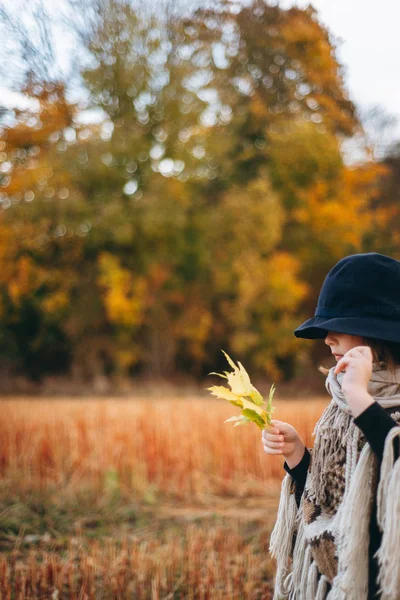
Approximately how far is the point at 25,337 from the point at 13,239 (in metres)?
5.19

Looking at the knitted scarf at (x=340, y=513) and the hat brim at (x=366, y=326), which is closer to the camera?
the knitted scarf at (x=340, y=513)

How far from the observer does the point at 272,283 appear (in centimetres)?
1719

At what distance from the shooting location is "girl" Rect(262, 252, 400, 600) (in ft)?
5.57

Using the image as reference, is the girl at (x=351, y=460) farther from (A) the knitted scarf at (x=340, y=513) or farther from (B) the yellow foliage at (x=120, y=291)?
(B) the yellow foliage at (x=120, y=291)

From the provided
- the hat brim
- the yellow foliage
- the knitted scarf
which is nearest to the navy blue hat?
the hat brim

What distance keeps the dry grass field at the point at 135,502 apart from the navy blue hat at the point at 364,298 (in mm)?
2136

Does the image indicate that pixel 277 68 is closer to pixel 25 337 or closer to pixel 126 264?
pixel 126 264

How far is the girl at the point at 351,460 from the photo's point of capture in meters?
1.70

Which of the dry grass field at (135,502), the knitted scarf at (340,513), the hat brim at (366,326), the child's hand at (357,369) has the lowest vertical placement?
the dry grass field at (135,502)

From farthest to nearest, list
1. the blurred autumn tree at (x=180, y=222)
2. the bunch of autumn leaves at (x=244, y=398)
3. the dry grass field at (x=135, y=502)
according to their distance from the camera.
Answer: the blurred autumn tree at (x=180, y=222), the dry grass field at (x=135, y=502), the bunch of autumn leaves at (x=244, y=398)

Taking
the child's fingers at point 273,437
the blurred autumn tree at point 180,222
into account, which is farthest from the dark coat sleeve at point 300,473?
the blurred autumn tree at point 180,222

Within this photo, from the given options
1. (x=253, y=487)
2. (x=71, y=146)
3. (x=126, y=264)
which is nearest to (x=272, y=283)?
(x=126, y=264)

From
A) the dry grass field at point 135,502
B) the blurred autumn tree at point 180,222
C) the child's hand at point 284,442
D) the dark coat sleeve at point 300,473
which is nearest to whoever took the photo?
the child's hand at point 284,442

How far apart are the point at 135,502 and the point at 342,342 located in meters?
4.82
